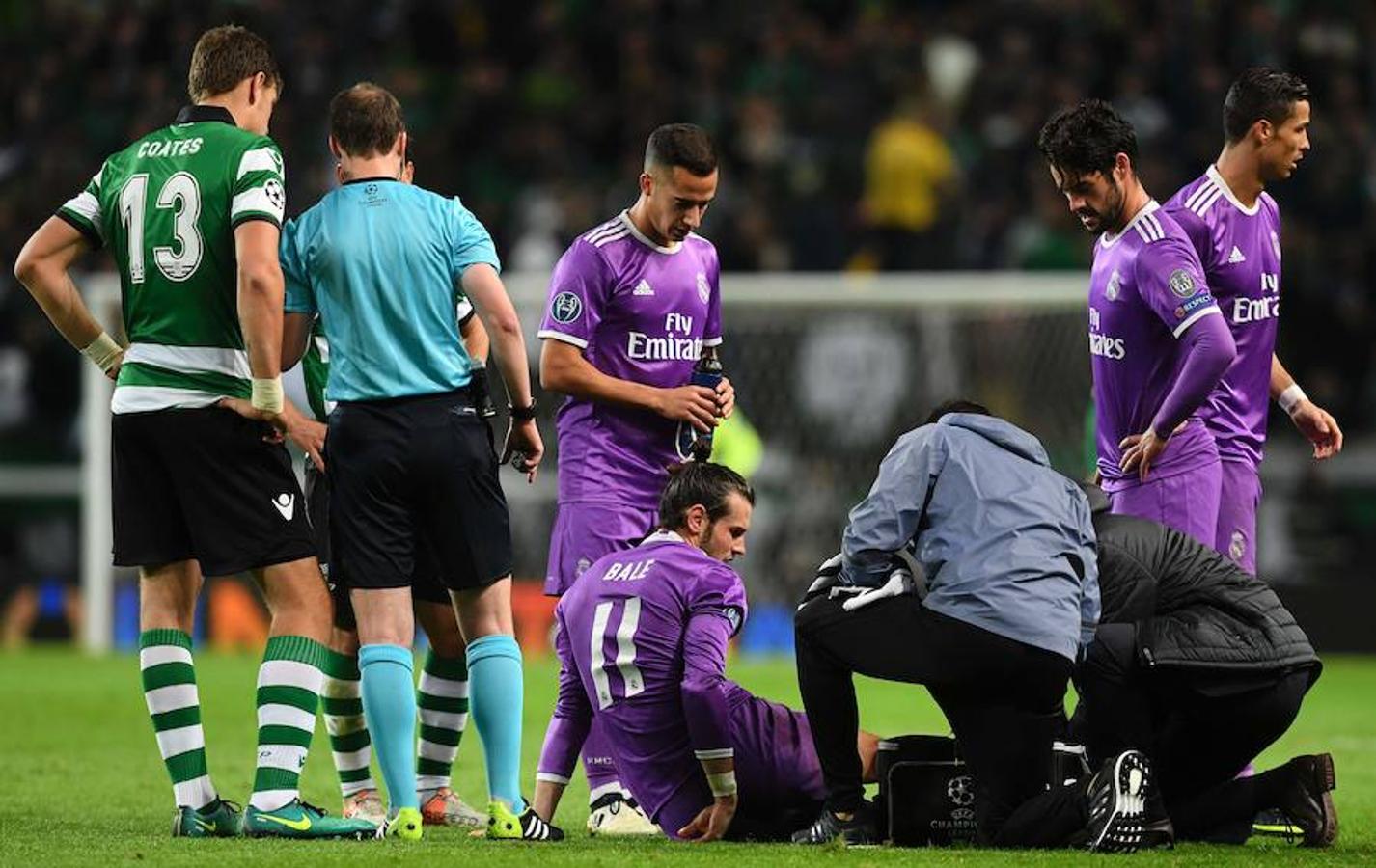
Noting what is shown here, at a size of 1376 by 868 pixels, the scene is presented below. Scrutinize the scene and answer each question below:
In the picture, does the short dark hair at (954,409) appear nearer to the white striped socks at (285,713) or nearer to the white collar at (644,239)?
the white collar at (644,239)

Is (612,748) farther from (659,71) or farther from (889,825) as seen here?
(659,71)

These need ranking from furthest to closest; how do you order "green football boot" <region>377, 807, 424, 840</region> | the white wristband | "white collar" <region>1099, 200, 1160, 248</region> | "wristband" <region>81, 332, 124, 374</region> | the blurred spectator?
the blurred spectator < the white wristband < "white collar" <region>1099, 200, 1160, 248</region> < "wristband" <region>81, 332, 124, 374</region> < "green football boot" <region>377, 807, 424, 840</region>

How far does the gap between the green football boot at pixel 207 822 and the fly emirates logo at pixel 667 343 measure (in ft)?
6.79

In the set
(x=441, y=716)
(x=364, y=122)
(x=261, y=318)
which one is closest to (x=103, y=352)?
(x=261, y=318)

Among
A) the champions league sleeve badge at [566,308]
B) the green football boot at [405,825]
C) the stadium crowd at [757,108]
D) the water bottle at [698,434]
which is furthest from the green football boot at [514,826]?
the stadium crowd at [757,108]

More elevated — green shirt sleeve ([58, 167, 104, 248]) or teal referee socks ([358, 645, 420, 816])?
green shirt sleeve ([58, 167, 104, 248])

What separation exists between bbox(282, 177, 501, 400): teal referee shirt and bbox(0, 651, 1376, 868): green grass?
1344 mm

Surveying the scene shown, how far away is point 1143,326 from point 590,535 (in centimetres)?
195

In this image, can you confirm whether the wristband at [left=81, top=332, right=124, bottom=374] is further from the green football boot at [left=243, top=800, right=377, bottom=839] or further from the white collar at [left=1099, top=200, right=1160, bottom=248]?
the white collar at [left=1099, top=200, right=1160, bottom=248]

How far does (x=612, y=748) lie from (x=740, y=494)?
0.87m

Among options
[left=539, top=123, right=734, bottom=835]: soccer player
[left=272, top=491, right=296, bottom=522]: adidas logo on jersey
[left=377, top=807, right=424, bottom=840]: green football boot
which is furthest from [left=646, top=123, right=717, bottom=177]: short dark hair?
[left=377, top=807, right=424, bottom=840]: green football boot

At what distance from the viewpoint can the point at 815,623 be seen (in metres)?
6.57

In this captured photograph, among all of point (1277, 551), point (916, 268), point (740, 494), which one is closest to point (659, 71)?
point (916, 268)

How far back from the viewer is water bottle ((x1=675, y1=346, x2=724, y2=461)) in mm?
7703
